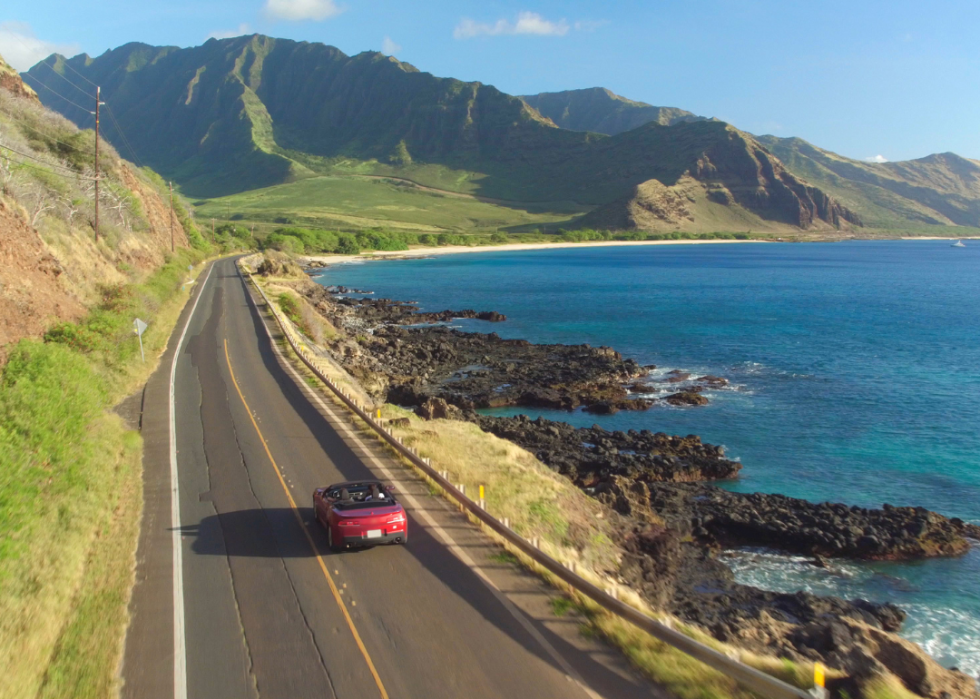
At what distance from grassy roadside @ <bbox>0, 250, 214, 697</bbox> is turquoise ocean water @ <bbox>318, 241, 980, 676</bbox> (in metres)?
16.0

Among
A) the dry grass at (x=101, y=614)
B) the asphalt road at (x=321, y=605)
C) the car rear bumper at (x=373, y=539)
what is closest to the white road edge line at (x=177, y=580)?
the asphalt road at (x=321, y=605)

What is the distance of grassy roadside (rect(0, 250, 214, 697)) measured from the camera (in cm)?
955

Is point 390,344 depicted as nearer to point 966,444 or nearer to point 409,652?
point 966,444

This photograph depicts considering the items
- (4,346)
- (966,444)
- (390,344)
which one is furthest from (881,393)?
(4,346)

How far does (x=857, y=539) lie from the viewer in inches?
855

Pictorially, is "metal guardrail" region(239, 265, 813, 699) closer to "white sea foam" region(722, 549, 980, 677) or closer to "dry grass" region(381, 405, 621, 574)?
"dry grass" region(381, 405, 621, 574)

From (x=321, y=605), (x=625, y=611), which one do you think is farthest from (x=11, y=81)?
(x=625, y=611)

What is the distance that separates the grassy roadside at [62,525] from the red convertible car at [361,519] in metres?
3.50

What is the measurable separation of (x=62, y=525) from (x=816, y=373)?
148 feet

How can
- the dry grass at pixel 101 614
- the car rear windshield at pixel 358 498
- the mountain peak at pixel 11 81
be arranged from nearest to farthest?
→ 1. the dry grass at pixel 101 614
2. the car rear windshield at pixel 358 498
3. the mountain peak at pixel 11 81

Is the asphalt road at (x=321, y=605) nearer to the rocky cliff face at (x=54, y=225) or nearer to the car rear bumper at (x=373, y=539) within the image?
the car rear bumper at (x=373, y=539)

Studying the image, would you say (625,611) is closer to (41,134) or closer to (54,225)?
(54,225)

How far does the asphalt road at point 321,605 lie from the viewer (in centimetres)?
928

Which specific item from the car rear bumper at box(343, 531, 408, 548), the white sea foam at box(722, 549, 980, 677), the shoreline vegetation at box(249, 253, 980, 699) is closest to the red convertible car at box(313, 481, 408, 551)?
the car rear bumper at box(343, 531, 408, 548)
